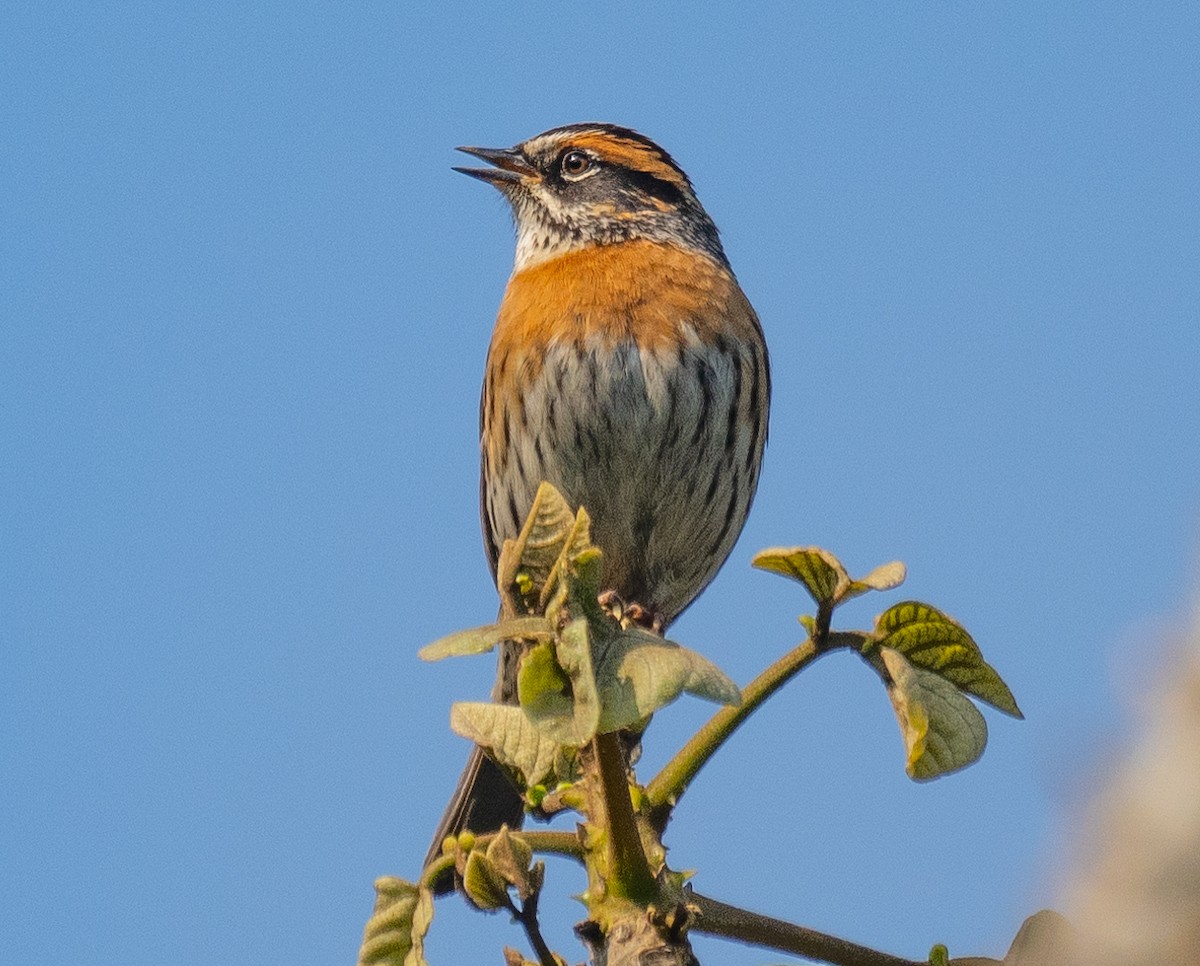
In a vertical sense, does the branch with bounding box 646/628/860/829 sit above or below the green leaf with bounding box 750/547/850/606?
below

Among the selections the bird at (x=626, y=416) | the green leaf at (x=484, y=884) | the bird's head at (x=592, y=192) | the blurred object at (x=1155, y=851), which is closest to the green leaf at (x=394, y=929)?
the green leaf at (x=484, y=884)

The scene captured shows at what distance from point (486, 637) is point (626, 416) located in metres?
4.90

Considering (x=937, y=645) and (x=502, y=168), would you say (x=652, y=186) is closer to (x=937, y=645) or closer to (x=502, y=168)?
(x=502, y=168)

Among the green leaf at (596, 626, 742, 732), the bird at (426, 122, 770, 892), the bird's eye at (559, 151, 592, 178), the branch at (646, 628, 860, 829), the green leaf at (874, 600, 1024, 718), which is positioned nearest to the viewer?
the green leaf at (596, 626, 742, 732)

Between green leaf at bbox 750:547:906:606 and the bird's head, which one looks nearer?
green leaf at bbox 750:547:906:606

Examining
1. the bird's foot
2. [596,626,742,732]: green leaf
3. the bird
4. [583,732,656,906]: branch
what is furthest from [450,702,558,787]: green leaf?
the bird

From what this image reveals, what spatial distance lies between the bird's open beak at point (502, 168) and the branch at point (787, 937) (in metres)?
7.35

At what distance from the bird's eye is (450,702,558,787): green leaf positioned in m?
6.96

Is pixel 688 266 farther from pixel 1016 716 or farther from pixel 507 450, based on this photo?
pixel 1016 716

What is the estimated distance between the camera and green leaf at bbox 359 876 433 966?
2.81 meters

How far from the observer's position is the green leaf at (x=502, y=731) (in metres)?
2.67

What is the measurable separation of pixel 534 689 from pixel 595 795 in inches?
18.6

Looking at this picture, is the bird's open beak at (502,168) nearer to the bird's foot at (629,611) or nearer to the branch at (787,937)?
→ the bird's foot at (629,611)

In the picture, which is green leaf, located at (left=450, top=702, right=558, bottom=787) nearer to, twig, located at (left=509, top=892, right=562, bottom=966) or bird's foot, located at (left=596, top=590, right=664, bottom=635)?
twig, located at (left=509, top=892, right=562, bottom=966)
